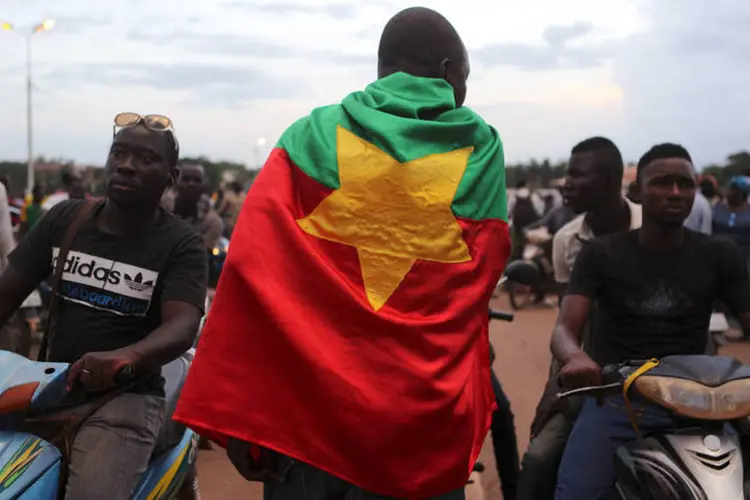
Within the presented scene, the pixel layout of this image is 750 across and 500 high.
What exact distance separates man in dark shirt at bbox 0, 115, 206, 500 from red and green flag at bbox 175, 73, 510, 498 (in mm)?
785

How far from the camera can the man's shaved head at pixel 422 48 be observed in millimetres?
2490

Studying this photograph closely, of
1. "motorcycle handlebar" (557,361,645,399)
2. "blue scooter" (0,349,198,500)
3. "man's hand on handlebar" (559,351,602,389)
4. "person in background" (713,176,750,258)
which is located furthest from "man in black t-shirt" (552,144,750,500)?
"person in background" (713,176,750,258)

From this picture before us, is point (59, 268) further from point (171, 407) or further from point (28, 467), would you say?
point (28, 467)

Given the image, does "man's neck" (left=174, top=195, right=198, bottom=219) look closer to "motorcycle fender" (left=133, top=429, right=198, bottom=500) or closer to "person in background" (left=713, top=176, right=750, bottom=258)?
"motorcycle fender" (left=133, top=429, right=198, bottom=500)

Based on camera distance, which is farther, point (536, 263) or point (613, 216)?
point (536, 263)

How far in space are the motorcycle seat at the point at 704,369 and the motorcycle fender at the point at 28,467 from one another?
180 centimetres

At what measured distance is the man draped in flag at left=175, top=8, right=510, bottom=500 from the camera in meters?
2.06

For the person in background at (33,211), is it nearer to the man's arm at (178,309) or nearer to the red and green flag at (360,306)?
the man's arm at (178,309)

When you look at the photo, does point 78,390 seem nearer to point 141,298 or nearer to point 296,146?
point 141,298

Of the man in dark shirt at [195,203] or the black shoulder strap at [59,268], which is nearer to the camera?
the black shoulder strap at [59,268]

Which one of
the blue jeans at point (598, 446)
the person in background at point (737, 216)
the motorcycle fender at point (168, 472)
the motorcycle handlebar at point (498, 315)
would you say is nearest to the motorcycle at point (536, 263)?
the person in background at point (737, 216)

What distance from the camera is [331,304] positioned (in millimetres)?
2109

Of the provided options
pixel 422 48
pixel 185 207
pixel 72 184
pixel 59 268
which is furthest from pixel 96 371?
pixel 72 184

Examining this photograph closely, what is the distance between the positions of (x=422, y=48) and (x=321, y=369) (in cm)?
100
